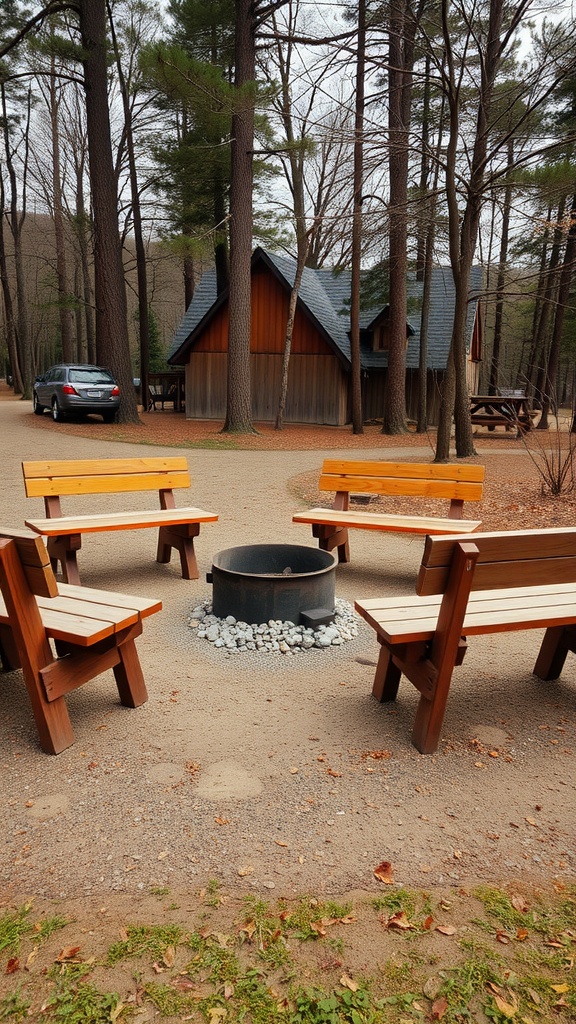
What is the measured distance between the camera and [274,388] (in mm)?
24500

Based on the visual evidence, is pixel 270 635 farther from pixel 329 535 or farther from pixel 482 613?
pixel 329 535

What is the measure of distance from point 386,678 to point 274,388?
70.4 feet

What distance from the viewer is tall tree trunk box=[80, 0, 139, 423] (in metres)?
19.3

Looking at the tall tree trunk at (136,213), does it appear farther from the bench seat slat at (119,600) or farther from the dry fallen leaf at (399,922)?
the dry fallen leaf at (399,922)

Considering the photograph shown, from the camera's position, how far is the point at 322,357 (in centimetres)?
2366

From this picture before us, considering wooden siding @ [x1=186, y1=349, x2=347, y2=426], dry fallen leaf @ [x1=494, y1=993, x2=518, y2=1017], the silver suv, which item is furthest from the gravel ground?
wooden siding @ [x1=186, y1=349, x2=347, y2=426]

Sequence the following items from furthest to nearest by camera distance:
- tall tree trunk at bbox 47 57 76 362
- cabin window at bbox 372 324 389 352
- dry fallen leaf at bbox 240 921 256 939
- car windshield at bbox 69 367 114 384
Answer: tall tree trunk at bbox 47 57 76 362 < cabin window at bbox 372 324 389 352 < car windshield at bbox 69 367 114 384 < dry fallen leaf at bbox 240 921 256 939

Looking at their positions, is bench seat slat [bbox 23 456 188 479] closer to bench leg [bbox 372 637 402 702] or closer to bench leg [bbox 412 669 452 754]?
bench leg [bbox 372 637 402 702]

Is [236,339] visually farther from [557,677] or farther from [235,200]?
[557,677]

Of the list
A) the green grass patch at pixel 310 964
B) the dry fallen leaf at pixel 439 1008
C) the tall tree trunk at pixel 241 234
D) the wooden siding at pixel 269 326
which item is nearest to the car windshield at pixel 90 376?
the tall tree trunk at pixel 241 234

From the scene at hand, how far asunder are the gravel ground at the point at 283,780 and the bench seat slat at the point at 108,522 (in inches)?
30.7

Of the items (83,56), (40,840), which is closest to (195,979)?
(40,840)

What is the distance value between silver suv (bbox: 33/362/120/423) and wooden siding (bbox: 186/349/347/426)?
4659 millimetres

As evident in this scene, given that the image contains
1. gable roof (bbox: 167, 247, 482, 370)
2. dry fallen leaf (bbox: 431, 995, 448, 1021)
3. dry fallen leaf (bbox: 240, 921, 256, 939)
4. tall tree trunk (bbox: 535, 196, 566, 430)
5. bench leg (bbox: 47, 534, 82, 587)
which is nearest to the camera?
dry fallen leaf (bbox: 431, 995, 448, 1021)
